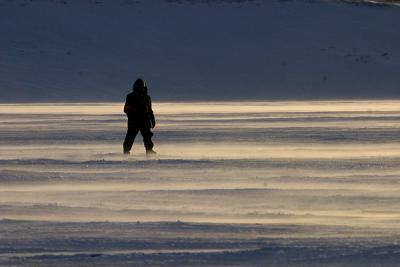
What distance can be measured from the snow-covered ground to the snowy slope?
19.0 meters

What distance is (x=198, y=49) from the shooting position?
54125 mm

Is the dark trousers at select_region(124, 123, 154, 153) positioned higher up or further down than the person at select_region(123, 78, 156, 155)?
further down

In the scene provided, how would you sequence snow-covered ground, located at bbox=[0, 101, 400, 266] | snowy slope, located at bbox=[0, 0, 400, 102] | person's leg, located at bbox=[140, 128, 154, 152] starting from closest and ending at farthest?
snow-covered ground, located at bbox=[0, 101, 400, 266], person's leg, located at bbox=[140, 128, 154, 152], snowy slope, located at bbox=[0, 0, 400, 102]

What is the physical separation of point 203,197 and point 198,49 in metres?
41.7

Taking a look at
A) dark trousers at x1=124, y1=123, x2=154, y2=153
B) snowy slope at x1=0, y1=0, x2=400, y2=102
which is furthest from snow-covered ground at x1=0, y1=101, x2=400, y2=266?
snowy slope at x1=0, y1=0, x2=400, y2=102

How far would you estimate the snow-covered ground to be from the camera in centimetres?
924

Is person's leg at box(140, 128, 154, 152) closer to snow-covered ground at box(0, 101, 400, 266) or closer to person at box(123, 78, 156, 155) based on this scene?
person at box(123, 78, 156, 155)

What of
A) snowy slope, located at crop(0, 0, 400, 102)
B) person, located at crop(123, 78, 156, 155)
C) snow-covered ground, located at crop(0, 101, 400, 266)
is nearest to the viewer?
snow-covered ground, located at crop(0, 101, 400, 266)

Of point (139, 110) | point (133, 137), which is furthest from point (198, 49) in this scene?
point (133, 137)

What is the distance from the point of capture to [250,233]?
10.1 metres

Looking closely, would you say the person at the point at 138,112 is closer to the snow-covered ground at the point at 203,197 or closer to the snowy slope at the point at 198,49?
the snow-covered ground at the point at 203,197

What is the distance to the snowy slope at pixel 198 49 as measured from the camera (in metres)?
45.7

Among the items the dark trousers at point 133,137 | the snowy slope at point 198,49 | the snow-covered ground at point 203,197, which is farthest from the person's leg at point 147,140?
the snowy slope at point 198,49

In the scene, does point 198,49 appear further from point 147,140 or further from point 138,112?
point 147,140
